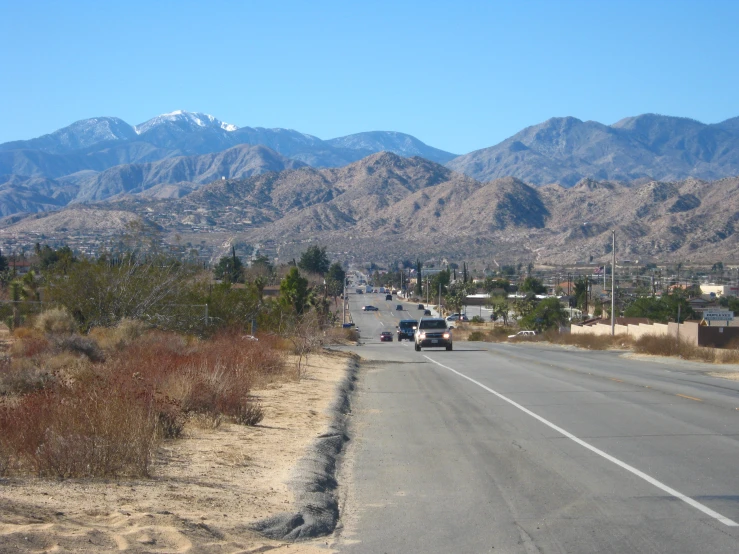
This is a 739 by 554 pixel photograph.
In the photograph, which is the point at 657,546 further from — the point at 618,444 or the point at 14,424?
the point at 14,424

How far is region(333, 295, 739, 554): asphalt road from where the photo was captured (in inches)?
303

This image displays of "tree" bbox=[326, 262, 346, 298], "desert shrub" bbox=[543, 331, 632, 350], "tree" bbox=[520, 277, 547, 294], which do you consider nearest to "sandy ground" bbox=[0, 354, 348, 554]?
"desert shrub" bbox=[543, 331, 632, 350]

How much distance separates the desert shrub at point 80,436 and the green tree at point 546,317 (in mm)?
78080

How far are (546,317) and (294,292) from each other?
32.8 m

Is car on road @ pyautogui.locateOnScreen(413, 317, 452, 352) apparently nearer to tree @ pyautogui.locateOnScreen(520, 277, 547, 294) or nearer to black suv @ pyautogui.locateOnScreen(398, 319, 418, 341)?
black suv @ pyautogui.locateOnScreen(398, 319, 418, 341)

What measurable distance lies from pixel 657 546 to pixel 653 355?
1419 inches

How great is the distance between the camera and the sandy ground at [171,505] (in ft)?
22.4

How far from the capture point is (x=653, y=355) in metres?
41.6

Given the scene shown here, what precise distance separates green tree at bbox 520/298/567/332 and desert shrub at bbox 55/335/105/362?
67.3m

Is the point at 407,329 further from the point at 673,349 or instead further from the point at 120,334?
the point at 120,334

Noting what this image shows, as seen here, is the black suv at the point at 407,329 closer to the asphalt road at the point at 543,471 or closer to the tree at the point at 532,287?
the asphalt road at the point at 543,471

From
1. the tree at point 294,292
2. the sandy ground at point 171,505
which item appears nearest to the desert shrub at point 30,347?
the sandy ground at point 171,505

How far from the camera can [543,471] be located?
10.6 m

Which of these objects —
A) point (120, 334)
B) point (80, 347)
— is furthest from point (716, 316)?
point (80, 347)
